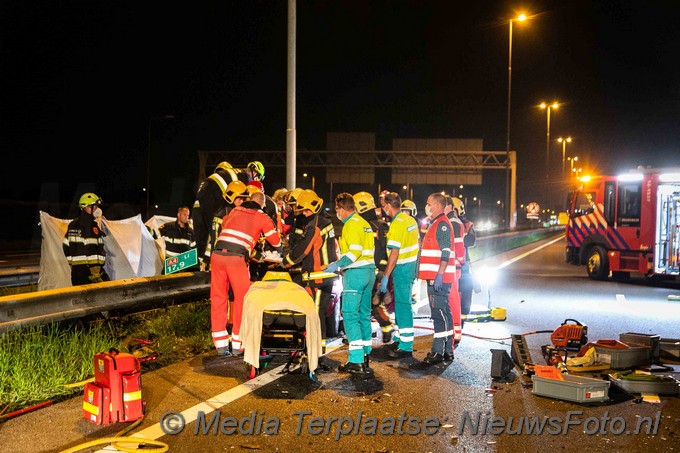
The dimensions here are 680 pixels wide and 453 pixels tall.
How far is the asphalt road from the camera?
5.55 metres

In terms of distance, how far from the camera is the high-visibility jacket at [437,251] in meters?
8.79

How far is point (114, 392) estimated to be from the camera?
5.82 m

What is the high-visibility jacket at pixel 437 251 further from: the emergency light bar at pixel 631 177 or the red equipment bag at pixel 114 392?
the emergency light bar at pixel 631 177

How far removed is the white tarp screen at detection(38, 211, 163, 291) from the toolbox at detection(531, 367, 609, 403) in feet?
23.6

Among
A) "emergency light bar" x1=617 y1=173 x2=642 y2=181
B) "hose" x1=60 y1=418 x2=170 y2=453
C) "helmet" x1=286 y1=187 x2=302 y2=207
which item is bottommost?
"hose" x1=60 y1=418 x2=170 y2=453

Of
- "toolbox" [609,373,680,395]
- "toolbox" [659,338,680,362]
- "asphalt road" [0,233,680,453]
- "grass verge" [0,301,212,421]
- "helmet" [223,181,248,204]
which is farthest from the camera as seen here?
"helmet" [223,181,248,204]

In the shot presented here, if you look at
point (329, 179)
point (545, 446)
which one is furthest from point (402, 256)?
point (329, 179)

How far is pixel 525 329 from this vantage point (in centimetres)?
1120

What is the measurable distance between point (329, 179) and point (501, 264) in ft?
59.9

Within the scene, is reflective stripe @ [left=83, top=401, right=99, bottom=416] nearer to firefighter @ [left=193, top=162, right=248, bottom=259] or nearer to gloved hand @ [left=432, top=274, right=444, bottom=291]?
gloved hand @ [left=432, top=274, right=444, bottom=291]

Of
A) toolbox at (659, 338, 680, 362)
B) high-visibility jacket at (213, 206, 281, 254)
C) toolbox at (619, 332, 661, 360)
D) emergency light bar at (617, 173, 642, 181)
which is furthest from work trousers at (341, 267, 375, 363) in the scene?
emergency light bar at (617, 173, 642, 181)

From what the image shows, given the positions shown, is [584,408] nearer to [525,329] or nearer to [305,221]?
[305,221]

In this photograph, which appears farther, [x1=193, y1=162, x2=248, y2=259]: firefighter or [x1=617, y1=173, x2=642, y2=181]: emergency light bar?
[x1=617, y1=173, x2=642, y2=181]: emergency light bar

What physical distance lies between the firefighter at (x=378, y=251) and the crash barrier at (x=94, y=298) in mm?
2377
